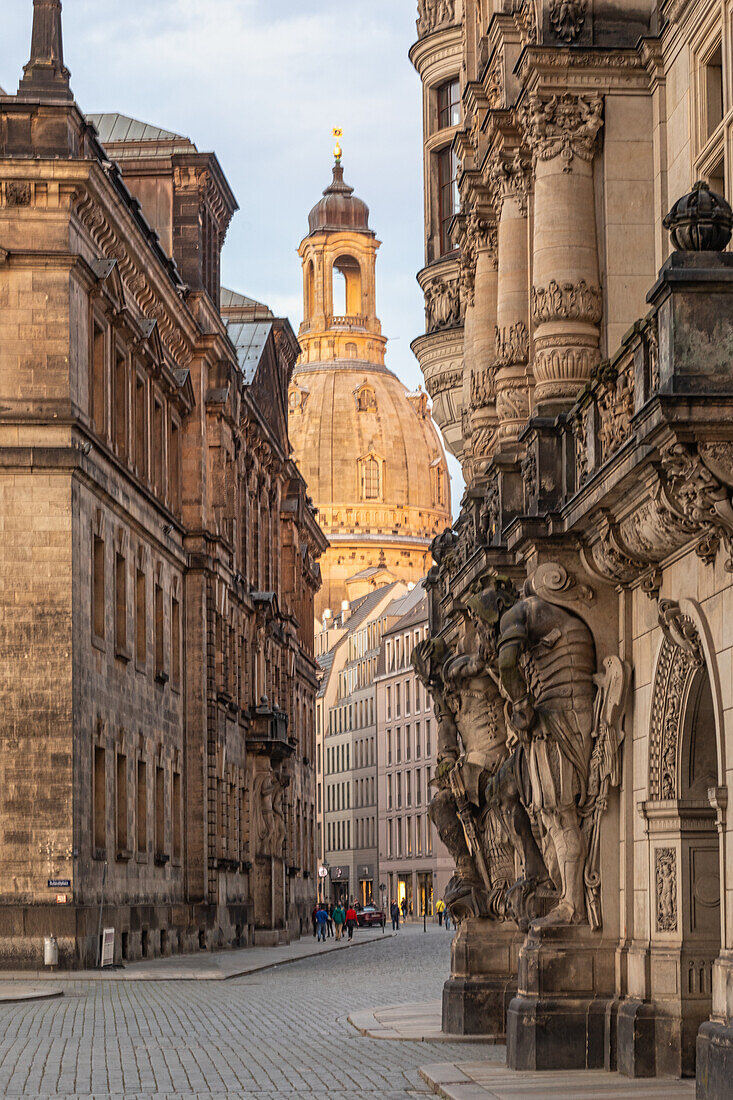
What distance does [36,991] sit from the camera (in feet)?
119

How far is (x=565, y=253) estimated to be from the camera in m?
23.2

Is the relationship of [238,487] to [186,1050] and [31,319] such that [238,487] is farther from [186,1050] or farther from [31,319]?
Result: [186,1050]

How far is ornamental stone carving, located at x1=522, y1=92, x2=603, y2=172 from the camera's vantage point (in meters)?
23.4

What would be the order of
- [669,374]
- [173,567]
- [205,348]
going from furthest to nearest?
1. [205,348]
2. [173,567]
3. [669,374]

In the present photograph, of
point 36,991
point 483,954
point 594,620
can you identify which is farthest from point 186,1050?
point 36,991

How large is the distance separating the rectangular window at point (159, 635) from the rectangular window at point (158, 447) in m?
2.98

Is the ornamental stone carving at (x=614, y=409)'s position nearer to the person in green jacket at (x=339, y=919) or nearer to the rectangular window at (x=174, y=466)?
the rectangular window at (x=174, y=466)

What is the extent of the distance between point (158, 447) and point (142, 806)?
35.4ft

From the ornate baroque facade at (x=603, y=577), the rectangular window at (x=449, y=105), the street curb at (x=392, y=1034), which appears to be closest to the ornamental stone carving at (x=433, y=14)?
the rectangular window at (x=449, y=105)

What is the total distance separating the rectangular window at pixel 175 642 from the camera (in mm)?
61062

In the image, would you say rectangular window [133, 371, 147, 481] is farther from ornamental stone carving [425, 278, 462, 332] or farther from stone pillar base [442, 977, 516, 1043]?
stone pillar base [442, 977, 516, 1043]

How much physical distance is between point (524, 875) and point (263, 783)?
55297 mm

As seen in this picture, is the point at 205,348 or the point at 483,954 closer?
the point at 483,954

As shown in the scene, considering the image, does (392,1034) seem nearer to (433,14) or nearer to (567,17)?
(567,17)
